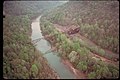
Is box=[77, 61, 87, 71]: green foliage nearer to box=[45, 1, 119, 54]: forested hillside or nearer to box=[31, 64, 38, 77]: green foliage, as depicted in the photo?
box=[31, 64, 38, 77]: green foliage

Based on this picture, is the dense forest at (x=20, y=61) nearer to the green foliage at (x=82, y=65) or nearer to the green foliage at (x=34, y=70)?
the green foliage at (x=34, y=70)

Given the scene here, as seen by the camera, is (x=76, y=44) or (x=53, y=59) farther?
(x=76, y=44)

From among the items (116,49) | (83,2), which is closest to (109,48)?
(116,49)

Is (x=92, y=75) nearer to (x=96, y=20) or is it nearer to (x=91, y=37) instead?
(x=91, y=37)

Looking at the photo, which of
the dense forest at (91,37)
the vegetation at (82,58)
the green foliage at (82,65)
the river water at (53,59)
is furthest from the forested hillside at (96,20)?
the river water at (53,59)

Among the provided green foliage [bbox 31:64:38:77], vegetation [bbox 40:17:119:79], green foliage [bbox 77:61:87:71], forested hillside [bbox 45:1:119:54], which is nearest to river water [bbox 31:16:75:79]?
vegetation [bbox 40:17:119:79]

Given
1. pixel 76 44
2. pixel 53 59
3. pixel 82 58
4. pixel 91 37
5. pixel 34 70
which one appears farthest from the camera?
pixel 91 37

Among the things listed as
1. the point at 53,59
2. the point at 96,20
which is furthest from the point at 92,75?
the point at 96,20

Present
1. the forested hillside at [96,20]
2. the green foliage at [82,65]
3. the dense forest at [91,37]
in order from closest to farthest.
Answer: the green foliage at [82,65] → the dense forest at [91,37] → the forested hillside at [96,20]

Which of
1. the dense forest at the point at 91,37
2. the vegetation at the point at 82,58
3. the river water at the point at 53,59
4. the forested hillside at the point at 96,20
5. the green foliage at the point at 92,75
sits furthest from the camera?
the forested hillside at the point at 96,20

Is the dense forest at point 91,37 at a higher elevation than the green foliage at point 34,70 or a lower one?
higher
